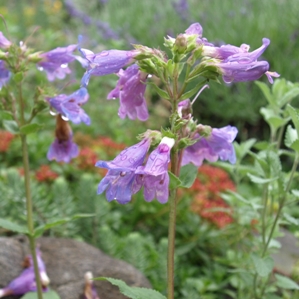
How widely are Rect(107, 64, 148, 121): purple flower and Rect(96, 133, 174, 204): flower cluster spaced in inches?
7.6

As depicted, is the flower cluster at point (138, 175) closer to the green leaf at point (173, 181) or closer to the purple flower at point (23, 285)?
the green leaf at point (173, 181)

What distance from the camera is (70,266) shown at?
203 cm

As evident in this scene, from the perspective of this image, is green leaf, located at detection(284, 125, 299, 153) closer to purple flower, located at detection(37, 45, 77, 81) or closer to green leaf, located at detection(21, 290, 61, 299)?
purple flower, located at detection(37, 45, 77, 81)

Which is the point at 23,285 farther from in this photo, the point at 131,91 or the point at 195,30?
the point at 195,30

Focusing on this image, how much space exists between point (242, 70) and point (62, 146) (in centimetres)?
85

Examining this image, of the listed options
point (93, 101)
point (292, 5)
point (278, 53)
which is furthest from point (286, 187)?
point (292, 5)

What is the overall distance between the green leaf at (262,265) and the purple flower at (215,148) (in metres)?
0.42

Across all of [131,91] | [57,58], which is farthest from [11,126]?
[131,91]

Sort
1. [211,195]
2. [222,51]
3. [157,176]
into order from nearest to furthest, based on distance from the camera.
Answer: [157,176]
[222,51]
[211,195]

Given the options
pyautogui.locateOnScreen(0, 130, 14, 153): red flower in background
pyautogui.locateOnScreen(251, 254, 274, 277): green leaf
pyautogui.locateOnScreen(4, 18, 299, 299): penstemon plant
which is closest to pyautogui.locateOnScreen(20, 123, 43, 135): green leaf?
pyautogui.locateOnScreen(4, 18, 299, 299): penstemon plant

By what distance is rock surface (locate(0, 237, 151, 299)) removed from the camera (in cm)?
192

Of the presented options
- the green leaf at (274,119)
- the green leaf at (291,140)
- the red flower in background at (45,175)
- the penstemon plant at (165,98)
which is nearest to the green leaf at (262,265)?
the penstemon plant at (165,98)

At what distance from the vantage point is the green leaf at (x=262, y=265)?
5.20 feet

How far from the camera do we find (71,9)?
6.45m
